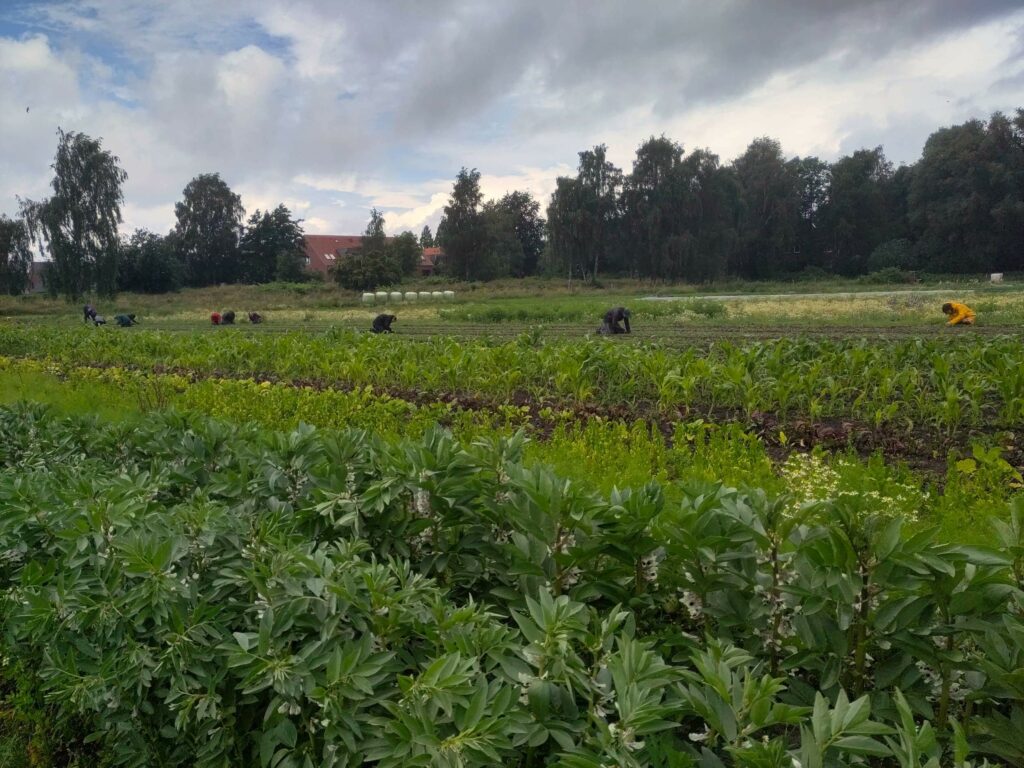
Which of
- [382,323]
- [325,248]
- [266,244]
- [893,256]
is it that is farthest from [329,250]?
[382,323]

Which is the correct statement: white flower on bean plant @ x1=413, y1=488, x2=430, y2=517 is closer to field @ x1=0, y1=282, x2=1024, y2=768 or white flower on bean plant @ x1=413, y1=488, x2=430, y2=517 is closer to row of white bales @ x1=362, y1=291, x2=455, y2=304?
field @ x1=0, y1=282, x2=1024, y2=768

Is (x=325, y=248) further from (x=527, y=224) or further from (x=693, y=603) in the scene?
(x=693, y=603)

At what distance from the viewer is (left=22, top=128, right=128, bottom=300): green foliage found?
48281mm

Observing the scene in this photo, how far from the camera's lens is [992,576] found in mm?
1728

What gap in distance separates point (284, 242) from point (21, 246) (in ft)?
72.8

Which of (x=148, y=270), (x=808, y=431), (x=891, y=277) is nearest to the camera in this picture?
(x=808, y=431)

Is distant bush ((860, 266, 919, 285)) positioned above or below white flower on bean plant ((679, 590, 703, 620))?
below

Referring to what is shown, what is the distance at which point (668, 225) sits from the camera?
57406 millimetres

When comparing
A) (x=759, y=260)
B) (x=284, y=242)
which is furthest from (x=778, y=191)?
(x=284, y=242)

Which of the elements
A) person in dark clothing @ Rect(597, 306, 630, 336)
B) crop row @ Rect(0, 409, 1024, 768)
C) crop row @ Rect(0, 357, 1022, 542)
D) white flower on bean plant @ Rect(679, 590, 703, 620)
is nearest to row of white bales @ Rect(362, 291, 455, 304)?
person in dark clothing @ Rect(597, 306, 630, 336)

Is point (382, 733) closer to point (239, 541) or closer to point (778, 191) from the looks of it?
point (239, 541)

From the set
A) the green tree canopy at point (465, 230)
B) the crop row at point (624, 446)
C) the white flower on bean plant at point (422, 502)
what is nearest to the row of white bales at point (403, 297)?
the green tree canopy at point (465, 230)

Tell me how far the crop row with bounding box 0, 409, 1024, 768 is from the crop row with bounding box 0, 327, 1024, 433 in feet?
18.2

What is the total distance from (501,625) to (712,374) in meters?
6.62
